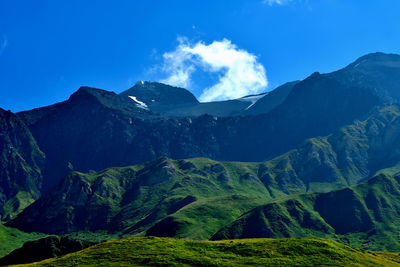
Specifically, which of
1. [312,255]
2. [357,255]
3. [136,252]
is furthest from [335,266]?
[136,252]

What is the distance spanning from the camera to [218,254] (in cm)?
10700

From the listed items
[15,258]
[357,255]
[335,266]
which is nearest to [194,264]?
[335,266]

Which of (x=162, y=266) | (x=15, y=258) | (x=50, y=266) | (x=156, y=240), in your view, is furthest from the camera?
(x=15, y=258)

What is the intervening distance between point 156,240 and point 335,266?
45.9 m

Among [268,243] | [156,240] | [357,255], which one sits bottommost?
[357,255]

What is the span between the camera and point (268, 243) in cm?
11556

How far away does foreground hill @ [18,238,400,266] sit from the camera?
10138cm

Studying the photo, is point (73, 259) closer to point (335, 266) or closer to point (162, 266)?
point (162, 266)

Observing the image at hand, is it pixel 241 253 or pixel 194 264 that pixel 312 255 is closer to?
pixel 241 253

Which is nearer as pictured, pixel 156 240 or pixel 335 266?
pixel 335 266

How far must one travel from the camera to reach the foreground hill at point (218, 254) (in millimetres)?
101375

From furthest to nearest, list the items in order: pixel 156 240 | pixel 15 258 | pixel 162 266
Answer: pixel 15 258 < pixel 156 240 < pixel 162 266

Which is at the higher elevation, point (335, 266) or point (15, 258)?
point (15, 258)

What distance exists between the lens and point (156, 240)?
121m
